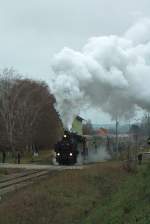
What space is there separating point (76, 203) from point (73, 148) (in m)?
29.1

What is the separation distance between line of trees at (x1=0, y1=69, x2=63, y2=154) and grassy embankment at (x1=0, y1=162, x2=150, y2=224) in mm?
43852

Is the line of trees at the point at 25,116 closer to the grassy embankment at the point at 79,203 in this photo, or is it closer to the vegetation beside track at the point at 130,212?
the grassy embankment at the point at 79,203

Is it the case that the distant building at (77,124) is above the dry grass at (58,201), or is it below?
above

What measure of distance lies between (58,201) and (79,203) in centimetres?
99

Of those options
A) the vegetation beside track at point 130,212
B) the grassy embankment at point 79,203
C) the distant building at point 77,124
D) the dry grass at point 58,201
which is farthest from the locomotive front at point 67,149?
the vegetation beside track at point 130,212

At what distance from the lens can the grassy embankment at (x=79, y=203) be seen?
17641 millimetres

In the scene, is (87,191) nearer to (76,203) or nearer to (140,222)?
(76,203)

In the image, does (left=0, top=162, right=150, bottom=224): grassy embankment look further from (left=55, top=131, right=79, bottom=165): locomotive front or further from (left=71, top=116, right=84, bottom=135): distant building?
(left=55, top=131, right=79, bottom=165): locomotive front

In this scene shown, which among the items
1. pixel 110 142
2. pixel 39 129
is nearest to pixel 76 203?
pixel 110 142

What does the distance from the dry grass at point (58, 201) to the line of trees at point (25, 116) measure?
41.5 meters

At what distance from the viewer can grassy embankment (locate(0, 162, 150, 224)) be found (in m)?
17.6

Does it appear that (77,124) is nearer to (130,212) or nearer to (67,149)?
(67,149)

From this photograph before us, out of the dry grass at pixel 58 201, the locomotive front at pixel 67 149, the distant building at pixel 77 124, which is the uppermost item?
the distant building at pixel 77 124

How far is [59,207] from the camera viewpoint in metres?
25.0
